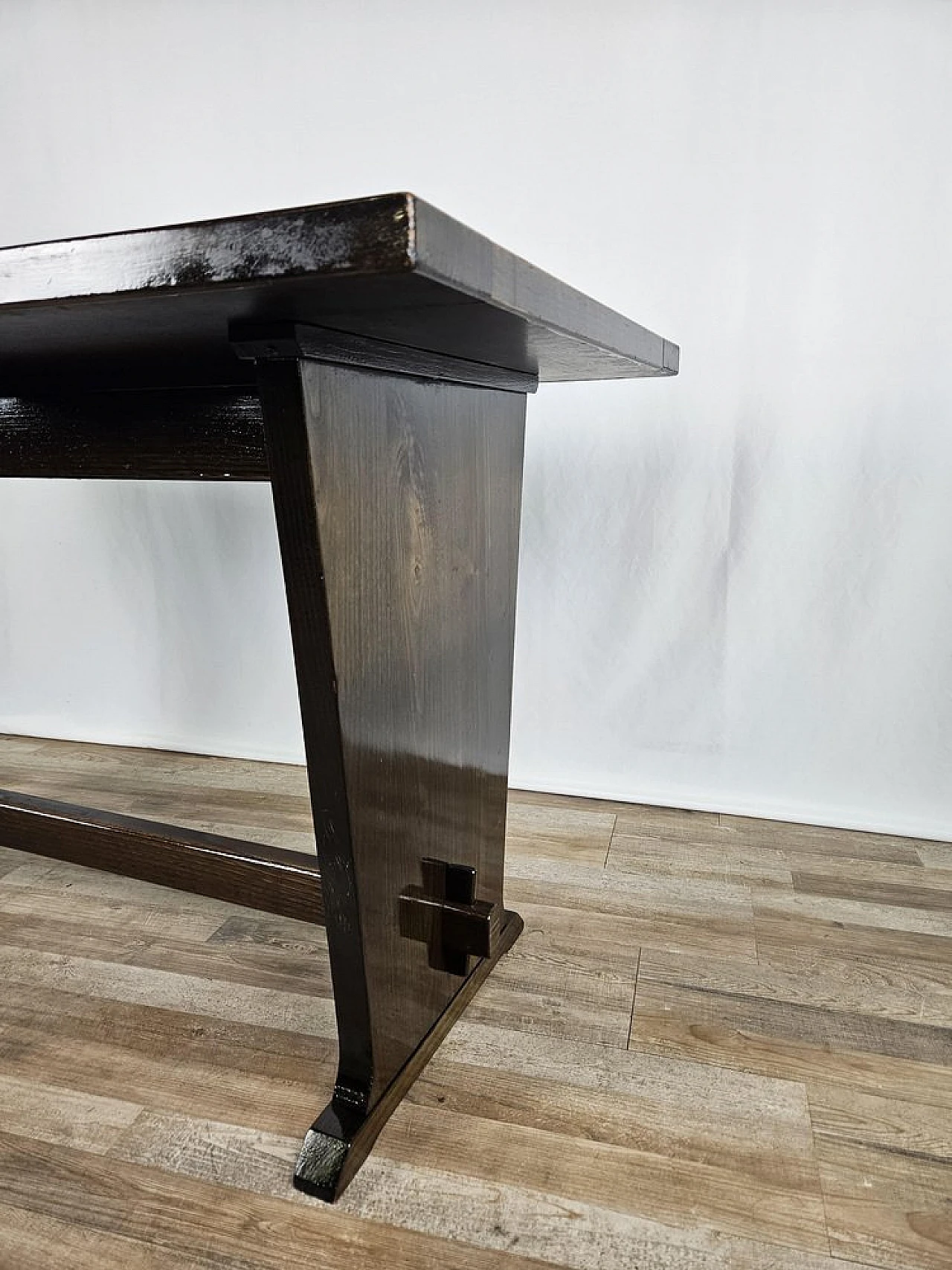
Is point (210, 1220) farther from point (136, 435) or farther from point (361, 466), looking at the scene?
point (136, 435)

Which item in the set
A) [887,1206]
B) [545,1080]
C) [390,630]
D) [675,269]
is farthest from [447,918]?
[675,269]

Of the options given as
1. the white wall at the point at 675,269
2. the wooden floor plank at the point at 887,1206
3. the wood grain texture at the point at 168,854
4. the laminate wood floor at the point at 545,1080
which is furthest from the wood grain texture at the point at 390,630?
the white wall at the point at 675,269

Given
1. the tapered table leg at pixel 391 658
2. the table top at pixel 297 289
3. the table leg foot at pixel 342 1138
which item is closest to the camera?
the table top at pixel 297 289

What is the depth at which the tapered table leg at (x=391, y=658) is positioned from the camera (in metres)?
0.96

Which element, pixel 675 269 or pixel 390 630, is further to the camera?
pixel 675 269

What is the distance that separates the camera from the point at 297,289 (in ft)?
2.41

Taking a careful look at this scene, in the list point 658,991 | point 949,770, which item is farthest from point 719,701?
point 658,991

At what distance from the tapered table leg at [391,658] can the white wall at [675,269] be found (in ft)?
2.66

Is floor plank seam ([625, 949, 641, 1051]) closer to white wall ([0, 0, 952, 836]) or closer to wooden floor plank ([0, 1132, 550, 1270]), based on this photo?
wooden floor plank ([0, 1132, 550, 1270])

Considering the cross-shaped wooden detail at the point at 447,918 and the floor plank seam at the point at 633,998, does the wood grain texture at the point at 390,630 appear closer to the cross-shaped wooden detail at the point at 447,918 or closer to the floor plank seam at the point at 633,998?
the cross-shaped wooden detail at the point at 447,918

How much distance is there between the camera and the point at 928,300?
1.91 meters

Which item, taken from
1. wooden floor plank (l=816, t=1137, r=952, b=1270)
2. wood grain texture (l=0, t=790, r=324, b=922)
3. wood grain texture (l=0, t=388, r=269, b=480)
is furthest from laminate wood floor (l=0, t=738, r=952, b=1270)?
wood grain texture (l=0, t=388, r=269, b=480)

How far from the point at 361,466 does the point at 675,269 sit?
4.34ft

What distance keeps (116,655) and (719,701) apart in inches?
64.2
